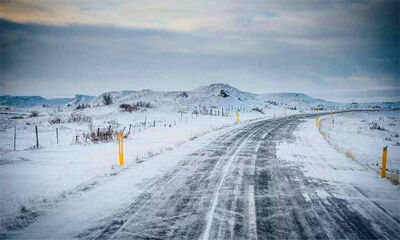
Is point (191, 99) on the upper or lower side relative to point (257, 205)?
upper

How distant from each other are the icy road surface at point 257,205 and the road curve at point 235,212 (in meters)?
0.02

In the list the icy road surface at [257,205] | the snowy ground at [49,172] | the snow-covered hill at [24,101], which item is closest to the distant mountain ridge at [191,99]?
the snow-covered hill at [24,101]

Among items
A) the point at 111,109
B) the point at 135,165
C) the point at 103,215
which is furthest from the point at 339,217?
the point at 111,109

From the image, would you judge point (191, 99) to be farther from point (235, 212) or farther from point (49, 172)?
point (235, 212)

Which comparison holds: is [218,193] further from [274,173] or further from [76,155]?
[76,155]

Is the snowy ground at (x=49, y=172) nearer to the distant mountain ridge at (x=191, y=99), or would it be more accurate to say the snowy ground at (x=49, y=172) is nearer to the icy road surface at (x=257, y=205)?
the icy road surface at (x=257, y=205)

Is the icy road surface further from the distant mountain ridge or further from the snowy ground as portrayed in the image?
the distant mountain ridge

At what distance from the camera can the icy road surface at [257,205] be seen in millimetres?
5789

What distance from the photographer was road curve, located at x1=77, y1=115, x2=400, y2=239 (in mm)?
5734

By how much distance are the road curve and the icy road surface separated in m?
0.02

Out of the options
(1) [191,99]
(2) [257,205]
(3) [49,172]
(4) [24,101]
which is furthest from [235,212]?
(4) [24,101]

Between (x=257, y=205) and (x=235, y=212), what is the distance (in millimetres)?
744

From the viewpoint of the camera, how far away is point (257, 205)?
721cm

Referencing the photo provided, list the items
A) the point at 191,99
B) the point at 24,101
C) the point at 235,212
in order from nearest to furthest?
1. the point at 235,212
2. the point at 191,99
3. the point at 24,101
